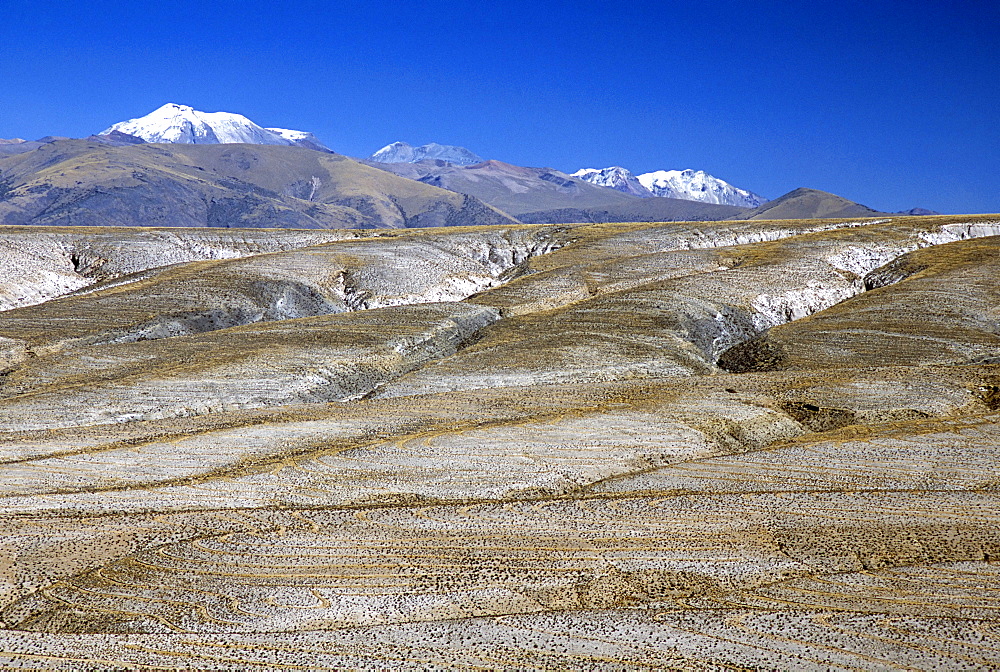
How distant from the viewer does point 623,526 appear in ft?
43.9

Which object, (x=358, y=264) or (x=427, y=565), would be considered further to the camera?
(x=358, y=264)

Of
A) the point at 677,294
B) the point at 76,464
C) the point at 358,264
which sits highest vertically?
the point at 358,264

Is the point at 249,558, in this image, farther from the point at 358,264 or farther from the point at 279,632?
the point at 358,264

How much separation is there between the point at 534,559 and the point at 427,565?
5.11ft

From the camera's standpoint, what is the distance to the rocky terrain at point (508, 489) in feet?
32.2

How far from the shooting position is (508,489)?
1592 cm

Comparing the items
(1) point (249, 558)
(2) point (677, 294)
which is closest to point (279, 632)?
(1) point (249, 558)

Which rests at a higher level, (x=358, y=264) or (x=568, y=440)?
(x=358, y=264)

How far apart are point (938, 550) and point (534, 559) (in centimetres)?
588

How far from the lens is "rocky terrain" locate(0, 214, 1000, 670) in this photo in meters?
9.83

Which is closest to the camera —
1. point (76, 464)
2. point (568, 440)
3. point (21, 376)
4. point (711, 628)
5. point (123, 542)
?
point (711, 628)

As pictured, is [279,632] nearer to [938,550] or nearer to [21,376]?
[938,550]

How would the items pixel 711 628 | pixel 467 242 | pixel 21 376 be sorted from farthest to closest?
pixel 467 242 → pixel 21 376 → pixel 711 628

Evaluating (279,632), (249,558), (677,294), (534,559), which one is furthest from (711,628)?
(677,294)
